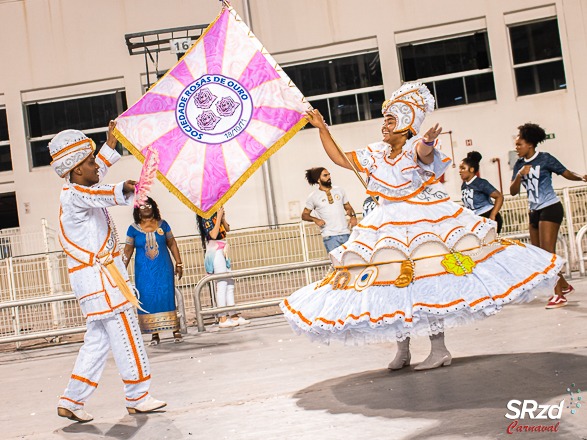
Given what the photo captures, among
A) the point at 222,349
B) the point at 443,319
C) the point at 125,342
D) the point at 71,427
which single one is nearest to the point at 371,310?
the point at 443,319

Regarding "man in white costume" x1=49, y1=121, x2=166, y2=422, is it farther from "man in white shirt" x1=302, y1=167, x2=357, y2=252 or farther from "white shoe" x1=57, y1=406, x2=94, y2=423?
"man in white shirt" x1=302, y1=167, x2=357, y2=252

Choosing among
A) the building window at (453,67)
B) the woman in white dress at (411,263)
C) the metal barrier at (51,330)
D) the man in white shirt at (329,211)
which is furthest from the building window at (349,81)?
the woman in white dress at (411,263)

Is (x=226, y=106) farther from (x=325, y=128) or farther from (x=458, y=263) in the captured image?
(x=458, y=263)

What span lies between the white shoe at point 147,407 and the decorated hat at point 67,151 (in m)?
1.56

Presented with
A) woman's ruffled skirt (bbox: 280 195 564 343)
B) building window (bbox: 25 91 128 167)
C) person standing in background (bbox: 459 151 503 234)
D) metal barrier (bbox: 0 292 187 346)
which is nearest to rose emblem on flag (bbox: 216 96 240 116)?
woman's ruffled skirt (bbox: 280 195 564 343)

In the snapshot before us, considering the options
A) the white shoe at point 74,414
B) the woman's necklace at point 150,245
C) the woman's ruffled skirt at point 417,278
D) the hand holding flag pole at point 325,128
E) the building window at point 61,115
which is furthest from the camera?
the building window at point 61,115

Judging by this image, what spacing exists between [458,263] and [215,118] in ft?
7.62

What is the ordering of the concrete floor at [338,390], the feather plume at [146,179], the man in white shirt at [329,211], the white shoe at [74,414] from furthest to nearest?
1. the man in white shirt at [329,211]
2. the white shoe at [74,414]
3. the feather plume at [146,179]
4. the concrete floor at [338,390]

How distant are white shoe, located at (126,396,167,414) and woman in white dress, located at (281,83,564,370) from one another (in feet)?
3.30

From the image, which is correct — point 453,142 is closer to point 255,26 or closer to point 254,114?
point 255,26

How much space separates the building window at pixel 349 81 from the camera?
19.3 meters

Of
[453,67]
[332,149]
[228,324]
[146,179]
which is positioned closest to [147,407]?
[146,179]

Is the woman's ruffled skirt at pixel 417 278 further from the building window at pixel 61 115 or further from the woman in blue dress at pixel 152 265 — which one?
the building window at pixel 61 115

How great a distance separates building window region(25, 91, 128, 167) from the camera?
19.5 m
